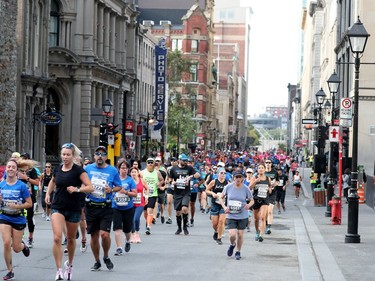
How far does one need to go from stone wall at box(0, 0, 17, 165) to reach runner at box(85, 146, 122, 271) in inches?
886

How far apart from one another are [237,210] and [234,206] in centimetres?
10

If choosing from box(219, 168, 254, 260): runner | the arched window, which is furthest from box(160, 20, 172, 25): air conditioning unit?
box(219, 168, 254, 260): runner

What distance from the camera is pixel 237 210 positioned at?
725 inches

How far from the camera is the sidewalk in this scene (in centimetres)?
1585

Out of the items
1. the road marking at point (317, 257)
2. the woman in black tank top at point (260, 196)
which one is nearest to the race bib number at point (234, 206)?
the road marking at point (317, 257)

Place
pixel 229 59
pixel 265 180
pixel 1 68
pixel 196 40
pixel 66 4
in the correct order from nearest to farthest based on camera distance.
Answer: pixel 265 180 < pixel 1 68 < pixel 66 4 < pixel 196 40 < pixel 229 59

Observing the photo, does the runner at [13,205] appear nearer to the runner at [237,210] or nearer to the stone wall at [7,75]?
the runner at [237,210]

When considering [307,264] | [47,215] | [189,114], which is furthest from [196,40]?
[307,264]

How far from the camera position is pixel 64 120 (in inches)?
2410

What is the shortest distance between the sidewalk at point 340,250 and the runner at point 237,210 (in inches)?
56.3

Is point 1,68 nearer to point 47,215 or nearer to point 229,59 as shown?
point 47,215

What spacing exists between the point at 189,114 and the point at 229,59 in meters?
95.3

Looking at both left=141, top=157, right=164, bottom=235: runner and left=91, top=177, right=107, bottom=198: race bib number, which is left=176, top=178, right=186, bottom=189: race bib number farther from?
left=91, top=177, right=107, bottom=198: race bib number

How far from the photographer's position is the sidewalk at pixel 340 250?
1585 centimetres
